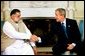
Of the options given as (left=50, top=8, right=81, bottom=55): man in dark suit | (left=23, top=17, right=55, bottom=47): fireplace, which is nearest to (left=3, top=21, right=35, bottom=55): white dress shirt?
(left=50, top=8, right=81, bottom=55): man in dark suit

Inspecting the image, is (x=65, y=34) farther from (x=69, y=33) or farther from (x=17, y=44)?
(x=17, y=44)

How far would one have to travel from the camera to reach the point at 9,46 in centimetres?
295

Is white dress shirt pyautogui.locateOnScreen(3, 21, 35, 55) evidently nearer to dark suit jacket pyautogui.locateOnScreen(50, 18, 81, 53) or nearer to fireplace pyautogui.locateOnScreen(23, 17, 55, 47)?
dark suit jacket pyautogui.locateOnScreen(50, 18, 81, 53)

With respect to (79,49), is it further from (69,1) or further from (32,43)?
(69,1)

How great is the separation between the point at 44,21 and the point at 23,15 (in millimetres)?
451

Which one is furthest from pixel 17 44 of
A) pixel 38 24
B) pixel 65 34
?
pixel 38 24

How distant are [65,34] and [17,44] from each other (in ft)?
1.78

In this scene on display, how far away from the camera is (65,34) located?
9.86 feet

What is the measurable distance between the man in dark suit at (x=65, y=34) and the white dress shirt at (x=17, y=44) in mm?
316

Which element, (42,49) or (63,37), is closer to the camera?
(63,37)

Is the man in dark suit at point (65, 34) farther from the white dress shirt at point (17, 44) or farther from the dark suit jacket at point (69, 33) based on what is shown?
the white dress shirt at point (17, 44)

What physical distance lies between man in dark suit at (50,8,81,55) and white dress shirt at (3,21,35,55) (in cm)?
32

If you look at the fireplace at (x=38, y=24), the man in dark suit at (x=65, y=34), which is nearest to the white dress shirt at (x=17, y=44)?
the man in dark suit at (x=65, y=34)

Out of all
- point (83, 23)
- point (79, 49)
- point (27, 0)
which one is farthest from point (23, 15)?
point (79, 49)
